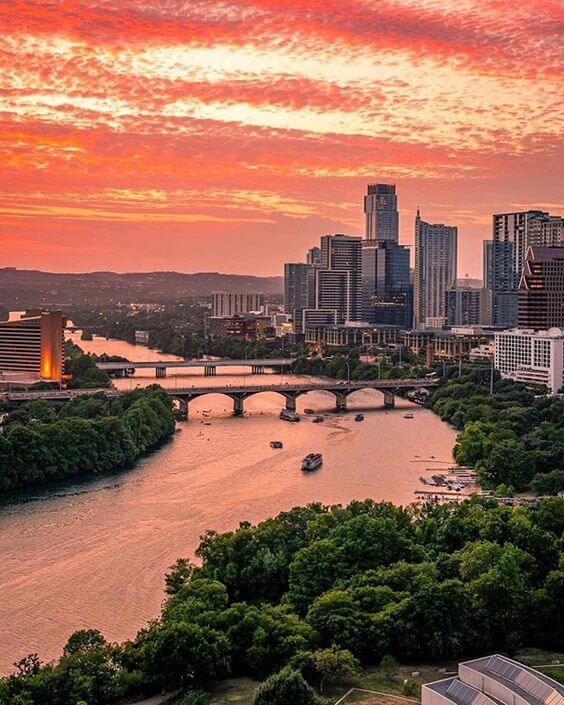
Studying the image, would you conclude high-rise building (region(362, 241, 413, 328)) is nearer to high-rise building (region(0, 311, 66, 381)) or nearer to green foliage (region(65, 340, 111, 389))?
green foliage (region(65, 340, 111, 389))

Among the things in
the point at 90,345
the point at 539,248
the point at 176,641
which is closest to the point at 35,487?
the point at 176,641

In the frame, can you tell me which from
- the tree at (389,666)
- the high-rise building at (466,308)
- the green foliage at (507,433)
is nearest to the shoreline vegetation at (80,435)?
the green foliage at (507,433)

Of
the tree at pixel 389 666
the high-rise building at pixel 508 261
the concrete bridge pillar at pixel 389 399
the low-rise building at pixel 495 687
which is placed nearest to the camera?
the low-rise building at pixel 495 687

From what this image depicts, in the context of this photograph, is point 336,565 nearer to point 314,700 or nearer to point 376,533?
point 376,533

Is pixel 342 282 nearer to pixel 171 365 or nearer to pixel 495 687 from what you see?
pixel 171 365

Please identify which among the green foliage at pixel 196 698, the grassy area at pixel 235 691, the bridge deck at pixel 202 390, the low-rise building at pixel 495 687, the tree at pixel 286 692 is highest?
the bridge deck at pixel 202 390

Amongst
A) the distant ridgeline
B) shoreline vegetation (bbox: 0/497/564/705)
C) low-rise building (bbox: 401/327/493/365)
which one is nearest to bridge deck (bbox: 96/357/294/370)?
low-rise building (bbox: 401/327/493/365)

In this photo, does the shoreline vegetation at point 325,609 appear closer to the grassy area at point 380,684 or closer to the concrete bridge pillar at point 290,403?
the grassy area at point 380,684

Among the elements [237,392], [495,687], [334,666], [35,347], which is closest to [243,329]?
[35,347]
